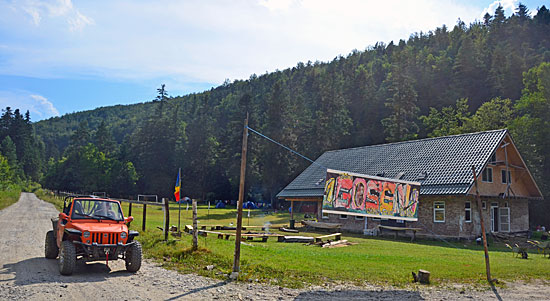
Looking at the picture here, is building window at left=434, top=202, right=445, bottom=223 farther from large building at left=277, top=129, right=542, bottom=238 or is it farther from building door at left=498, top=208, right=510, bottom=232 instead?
building door at left=498, top=208, right=510, bottom=232

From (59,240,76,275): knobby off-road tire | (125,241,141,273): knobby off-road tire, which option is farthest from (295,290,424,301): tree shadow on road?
(59,240,76,275): knobby off-road tire

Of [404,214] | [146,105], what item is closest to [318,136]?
[404,214]

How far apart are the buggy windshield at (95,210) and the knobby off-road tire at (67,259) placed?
1.22 m

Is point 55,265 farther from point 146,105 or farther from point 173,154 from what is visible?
point 146,105

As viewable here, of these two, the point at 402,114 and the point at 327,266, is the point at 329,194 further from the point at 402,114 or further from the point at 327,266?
the point at 402,114

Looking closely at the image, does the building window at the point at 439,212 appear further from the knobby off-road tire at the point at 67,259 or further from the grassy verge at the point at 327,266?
the knobby off-road tire at the point at 67,259

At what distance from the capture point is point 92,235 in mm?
11086

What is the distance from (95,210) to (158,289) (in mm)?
3784

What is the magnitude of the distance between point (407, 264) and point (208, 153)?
7007 centimetres

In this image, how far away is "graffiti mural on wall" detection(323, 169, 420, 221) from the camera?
1380 centimetres

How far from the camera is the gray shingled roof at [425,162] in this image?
2748 centimetres

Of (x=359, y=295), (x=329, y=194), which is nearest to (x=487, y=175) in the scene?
(x=329, y=194)

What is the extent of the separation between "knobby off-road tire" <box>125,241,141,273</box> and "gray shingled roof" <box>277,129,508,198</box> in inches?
585

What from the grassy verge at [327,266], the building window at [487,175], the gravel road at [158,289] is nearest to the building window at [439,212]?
the building window at [487,175]
